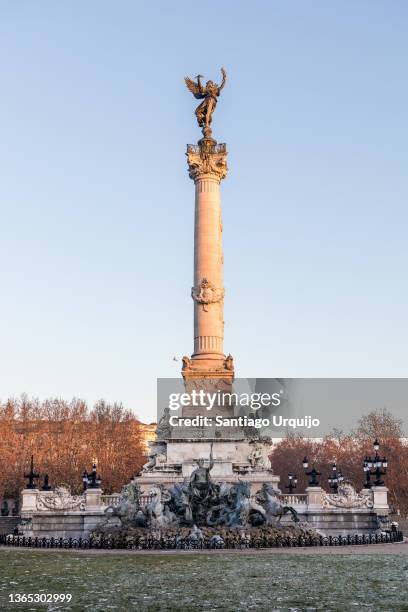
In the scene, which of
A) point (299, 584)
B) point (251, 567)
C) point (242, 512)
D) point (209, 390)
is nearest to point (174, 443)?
point (209, 390)

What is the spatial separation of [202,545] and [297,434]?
96632mm

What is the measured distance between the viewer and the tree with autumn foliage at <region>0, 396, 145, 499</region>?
73250 millimetres

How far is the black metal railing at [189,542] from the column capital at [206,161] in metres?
27.1

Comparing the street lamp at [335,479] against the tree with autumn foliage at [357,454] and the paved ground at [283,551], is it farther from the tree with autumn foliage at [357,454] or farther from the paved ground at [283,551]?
the paved ground at [283,551]

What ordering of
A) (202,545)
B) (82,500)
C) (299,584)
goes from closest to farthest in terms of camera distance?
1. (299,584)
2. (202,545)
3. (82,500)

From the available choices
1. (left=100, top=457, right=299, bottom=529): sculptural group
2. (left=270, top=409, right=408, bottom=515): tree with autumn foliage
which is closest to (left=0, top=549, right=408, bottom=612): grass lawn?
(left=100, top=457, right=299, bottom=529): sculptural group

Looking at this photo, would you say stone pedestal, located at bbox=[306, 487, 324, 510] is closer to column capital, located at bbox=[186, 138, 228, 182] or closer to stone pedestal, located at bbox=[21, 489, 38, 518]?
stone pedestal, located at bbox=[21, 489, 38, 518]

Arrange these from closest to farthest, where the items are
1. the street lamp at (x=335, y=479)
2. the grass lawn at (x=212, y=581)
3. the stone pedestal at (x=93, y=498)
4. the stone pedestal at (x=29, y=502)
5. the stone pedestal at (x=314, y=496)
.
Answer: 1. the grass lawn at (x=212, y=581)
2. the stone pedestal at (x=314, y=496)
3. the stone pedestal at (x=29, y=502)
4. the stone pedestal at (x=93, y=498)
5. the street lamp at (x=335, y=479)

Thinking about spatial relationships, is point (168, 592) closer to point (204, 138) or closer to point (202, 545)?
point (202, 545)

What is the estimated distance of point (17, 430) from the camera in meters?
80.1

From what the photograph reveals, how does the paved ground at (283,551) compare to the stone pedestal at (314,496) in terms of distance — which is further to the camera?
the stone pedestal at (314,496)

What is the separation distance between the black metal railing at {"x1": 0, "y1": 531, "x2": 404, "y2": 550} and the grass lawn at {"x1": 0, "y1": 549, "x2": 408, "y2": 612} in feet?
13.7

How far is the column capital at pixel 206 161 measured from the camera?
5300cm

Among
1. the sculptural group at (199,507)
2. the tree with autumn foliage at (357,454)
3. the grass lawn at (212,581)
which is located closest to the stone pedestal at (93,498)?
the sculptural group at (199,507)
